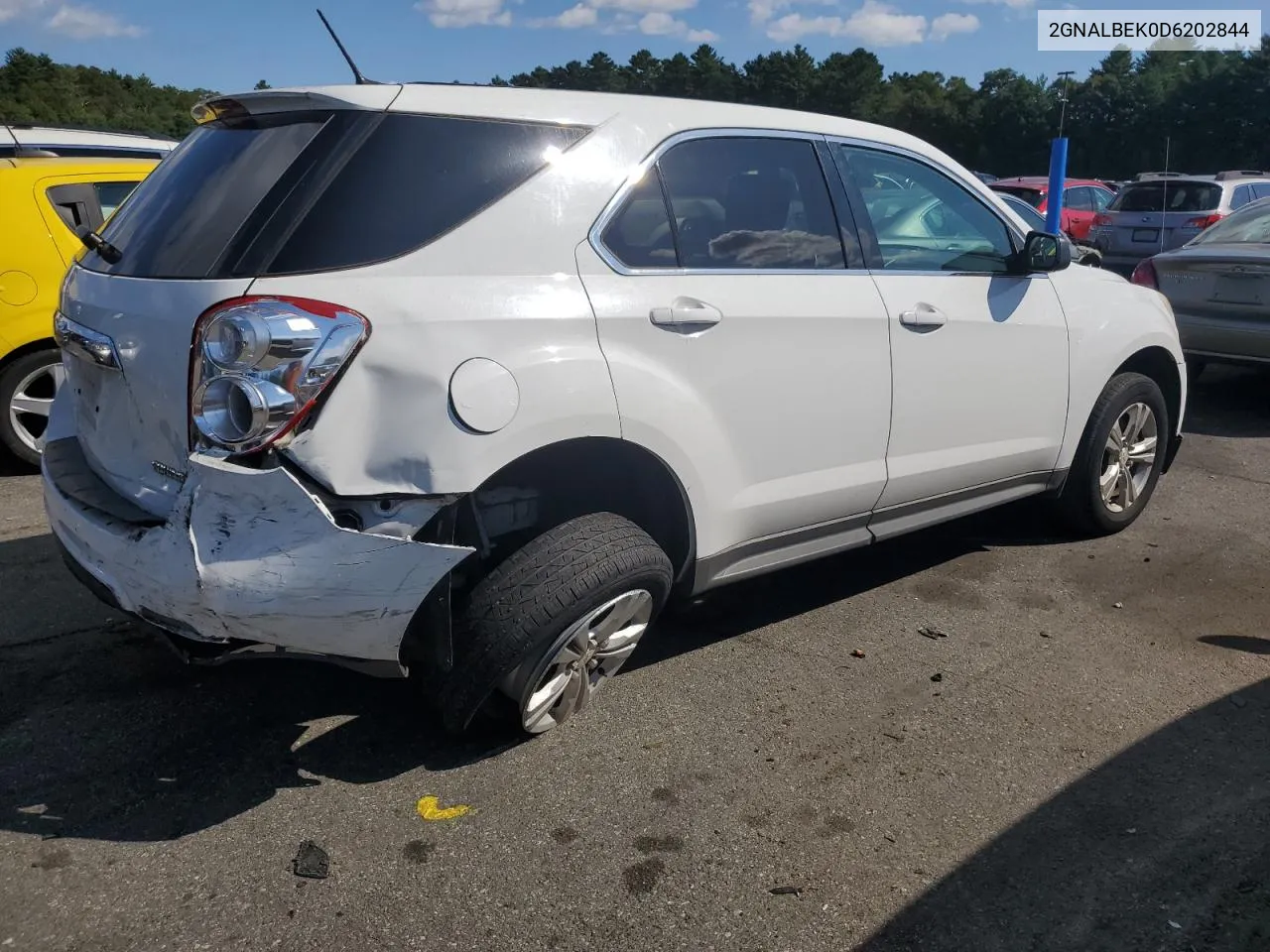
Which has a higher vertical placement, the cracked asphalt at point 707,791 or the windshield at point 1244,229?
the windshield at point 1244,229

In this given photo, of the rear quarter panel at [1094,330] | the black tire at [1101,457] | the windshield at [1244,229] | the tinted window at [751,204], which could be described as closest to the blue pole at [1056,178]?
the windshield at [1244,229]

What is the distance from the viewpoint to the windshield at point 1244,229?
7.53m

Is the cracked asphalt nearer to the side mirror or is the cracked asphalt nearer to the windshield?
the side mirror

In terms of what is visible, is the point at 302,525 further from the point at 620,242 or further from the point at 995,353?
the point at 995,353

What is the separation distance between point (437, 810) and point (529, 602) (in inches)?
23.8

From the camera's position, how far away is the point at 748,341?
10.5ft

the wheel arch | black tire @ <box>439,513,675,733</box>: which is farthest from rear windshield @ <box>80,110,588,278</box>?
black tire @ <box>439,513,675,733</box>

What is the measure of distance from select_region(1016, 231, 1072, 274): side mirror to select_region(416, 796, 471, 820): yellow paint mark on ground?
9.41 feet

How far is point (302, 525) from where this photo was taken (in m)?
2.46

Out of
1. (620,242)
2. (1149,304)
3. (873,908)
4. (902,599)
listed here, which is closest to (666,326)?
(620,242)

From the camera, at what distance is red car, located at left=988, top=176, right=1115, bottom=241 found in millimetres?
16672

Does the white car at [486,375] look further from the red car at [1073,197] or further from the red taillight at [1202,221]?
the red car at [1073,197]

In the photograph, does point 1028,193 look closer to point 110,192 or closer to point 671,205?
point 110,192

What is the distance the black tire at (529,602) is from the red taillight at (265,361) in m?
0.69
